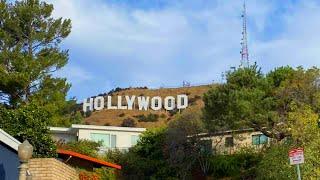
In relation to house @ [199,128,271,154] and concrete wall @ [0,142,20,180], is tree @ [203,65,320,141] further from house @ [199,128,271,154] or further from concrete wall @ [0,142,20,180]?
concrete wall @ [0,142,20,180]

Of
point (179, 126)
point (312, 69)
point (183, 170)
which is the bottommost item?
point (183, 170)

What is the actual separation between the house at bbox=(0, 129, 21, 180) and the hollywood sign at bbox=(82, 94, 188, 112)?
257 feet

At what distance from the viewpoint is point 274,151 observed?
102 ft

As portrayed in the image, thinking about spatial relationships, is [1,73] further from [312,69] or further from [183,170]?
[312,69]

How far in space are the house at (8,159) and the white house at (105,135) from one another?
31.4m

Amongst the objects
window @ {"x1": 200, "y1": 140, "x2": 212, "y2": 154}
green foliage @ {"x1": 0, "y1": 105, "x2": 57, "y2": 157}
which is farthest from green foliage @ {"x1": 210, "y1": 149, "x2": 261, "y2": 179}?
green foliage @ {"x1": 0, "y1": 105, "x2": 57, "y2": 157}

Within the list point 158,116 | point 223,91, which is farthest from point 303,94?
point 158,116

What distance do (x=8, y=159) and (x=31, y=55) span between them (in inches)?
1182

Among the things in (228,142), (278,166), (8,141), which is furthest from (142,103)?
(8,141)

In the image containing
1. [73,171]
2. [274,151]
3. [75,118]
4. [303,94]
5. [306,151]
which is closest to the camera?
[73,171]

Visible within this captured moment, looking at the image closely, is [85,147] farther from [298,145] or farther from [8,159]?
[8,159]

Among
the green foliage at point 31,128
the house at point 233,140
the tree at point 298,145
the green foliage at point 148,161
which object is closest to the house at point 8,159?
the green foliage at point 31,128

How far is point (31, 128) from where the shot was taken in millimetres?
25484

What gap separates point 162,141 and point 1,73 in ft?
38.9
